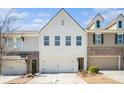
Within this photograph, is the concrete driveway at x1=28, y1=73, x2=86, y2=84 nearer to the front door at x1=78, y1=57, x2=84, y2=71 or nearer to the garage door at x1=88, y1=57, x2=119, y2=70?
the front door at x1=78, y1=57, x2=84, y2=71

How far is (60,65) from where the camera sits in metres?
27.1

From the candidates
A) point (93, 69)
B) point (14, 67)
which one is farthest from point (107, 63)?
point (14, 67)

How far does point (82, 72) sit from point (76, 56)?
3051 millimetres

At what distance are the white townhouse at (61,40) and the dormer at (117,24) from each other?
2.07m

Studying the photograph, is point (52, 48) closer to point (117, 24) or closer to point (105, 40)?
point (105, 40)

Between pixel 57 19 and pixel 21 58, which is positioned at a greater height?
pixel 57 19

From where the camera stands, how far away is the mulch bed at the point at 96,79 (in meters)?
21.2

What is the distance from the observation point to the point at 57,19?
98.4ft

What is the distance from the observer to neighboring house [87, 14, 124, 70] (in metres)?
26.8

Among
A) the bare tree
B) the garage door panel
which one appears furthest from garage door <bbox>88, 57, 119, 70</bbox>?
the bare tree

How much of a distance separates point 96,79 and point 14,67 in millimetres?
7428

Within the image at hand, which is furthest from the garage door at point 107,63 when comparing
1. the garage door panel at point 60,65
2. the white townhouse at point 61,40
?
the white townhouse at point 61,40
